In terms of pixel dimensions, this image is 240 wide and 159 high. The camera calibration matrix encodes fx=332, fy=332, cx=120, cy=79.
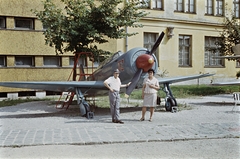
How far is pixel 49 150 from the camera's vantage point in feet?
20.3

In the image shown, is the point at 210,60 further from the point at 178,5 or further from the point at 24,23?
the point at 24,23

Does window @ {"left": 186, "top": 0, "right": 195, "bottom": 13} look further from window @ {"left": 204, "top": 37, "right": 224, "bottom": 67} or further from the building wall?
window @ {"left": 204, "top": 37, "right": 224, "bottom": 67}

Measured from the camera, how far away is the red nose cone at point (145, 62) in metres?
10.5

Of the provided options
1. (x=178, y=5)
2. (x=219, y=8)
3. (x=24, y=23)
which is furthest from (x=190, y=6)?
(x=24, y=23)

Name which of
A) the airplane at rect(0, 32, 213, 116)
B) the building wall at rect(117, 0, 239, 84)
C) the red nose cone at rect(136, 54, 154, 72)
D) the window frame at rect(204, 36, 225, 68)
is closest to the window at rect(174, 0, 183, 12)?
Result: the building wall at rect(117, 0, 239, 84)

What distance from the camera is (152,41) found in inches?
982

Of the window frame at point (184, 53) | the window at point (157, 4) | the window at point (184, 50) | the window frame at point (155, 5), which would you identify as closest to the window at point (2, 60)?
the window frame at point (155, 5)

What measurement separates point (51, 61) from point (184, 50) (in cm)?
1106

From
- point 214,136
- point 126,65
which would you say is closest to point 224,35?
point 126,65

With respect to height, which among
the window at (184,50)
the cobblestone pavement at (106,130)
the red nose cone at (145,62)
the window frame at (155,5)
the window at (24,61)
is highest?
the window frame at (155,5)

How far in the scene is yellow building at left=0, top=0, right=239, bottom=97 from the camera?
19.5 meters

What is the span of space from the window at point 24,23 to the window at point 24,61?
1.77 m

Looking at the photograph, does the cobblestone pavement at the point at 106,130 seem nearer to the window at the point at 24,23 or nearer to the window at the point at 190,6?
the window at the point at 24,23

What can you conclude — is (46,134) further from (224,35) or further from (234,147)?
(224,35)
